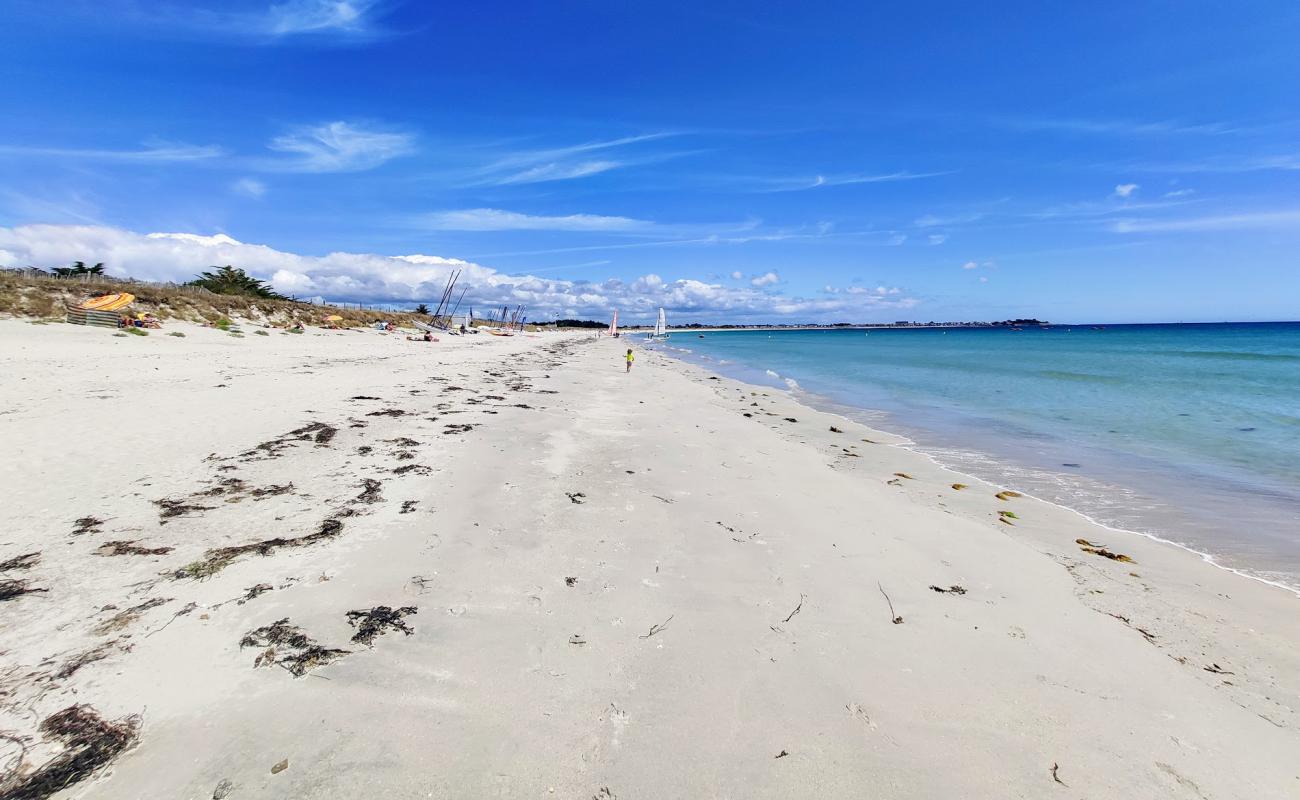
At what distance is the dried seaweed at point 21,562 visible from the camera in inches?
160

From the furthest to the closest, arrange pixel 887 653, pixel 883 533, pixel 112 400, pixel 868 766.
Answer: pixel 112 400 → pixel 883 533 → pixel 887 653 → pixel 868 766

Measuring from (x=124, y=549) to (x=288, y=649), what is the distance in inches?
96.7

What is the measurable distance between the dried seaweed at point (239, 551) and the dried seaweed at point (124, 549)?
0.39 meters

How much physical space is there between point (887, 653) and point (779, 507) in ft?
9.75

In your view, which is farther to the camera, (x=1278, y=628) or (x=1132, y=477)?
(x=1132, y=477)

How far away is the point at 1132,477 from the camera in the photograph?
9.41 meters

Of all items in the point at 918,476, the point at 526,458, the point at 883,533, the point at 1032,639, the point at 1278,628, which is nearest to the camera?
the point at 1032,639

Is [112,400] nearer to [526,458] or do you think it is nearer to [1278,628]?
[526,458]

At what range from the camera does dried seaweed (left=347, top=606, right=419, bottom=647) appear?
11.5 ft

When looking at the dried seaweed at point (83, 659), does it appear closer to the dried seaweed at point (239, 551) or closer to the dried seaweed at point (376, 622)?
the dried seaweed at point (239, 551)

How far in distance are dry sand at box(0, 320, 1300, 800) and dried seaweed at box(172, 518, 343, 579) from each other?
41 millimetres

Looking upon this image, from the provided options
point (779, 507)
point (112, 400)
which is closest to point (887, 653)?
point (779, 507)

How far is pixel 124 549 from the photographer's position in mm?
4457

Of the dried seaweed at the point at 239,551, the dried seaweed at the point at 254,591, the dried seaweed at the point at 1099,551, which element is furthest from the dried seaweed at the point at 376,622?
the dried seaweed at the point at 1099,551
